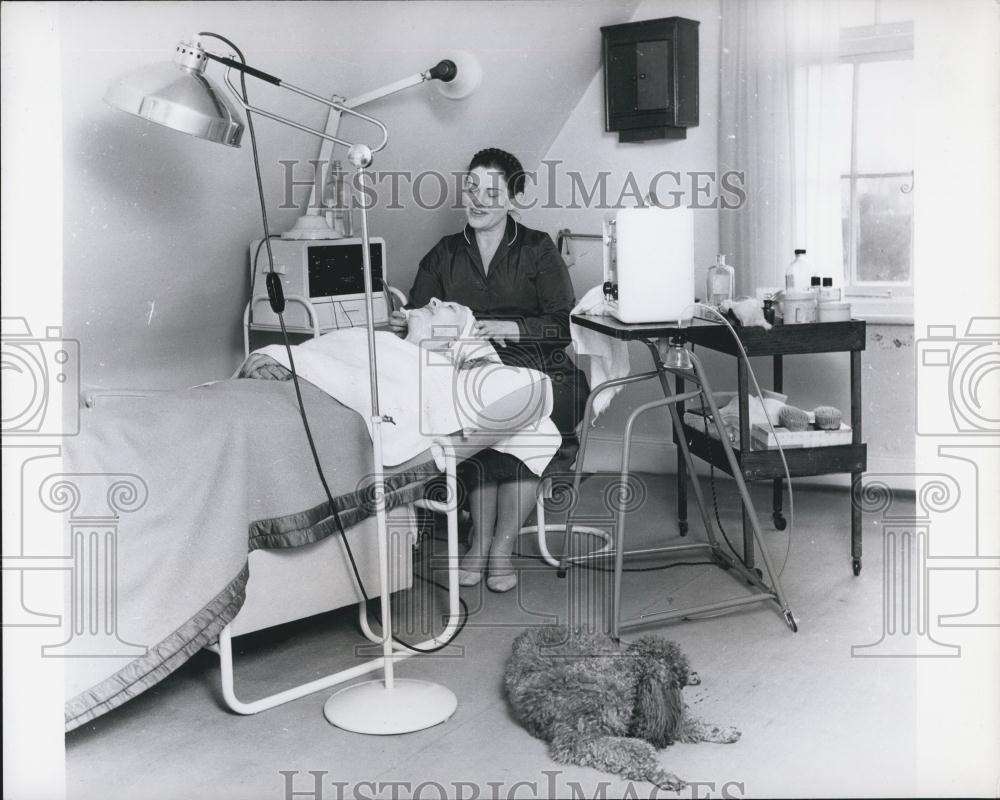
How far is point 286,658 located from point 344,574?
0.26 m

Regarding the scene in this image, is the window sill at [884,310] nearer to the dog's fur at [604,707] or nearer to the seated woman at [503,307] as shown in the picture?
the seated woman at [503,307]

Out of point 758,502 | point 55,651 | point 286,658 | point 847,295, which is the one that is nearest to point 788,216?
point 847,295

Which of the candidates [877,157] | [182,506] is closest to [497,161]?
[877,157]

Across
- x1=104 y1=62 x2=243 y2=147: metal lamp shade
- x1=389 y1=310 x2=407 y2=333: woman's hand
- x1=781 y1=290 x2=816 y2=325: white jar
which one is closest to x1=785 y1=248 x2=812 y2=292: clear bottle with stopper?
x1=781 y1=290 x2=816 y2=325: white jar

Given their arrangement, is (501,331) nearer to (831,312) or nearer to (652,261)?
(652,261)

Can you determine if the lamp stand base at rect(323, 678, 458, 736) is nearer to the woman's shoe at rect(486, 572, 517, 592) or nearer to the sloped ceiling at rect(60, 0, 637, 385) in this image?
the woman's shoe at rect(486, 572, 517, 592)

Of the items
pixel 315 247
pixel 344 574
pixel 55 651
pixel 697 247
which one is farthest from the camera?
pixel 697 247

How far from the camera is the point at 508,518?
3.07m

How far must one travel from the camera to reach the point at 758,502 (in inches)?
152

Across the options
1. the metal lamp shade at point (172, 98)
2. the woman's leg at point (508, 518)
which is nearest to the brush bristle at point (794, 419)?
the woman's leg at point (508, 518)

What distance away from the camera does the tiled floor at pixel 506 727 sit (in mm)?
1965

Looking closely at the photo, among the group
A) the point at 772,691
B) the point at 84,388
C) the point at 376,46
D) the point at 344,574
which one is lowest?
the point at 772,691

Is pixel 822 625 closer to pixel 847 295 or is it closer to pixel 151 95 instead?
pixel 847 295

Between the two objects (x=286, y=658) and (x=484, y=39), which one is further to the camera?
(x=484, y=39)
